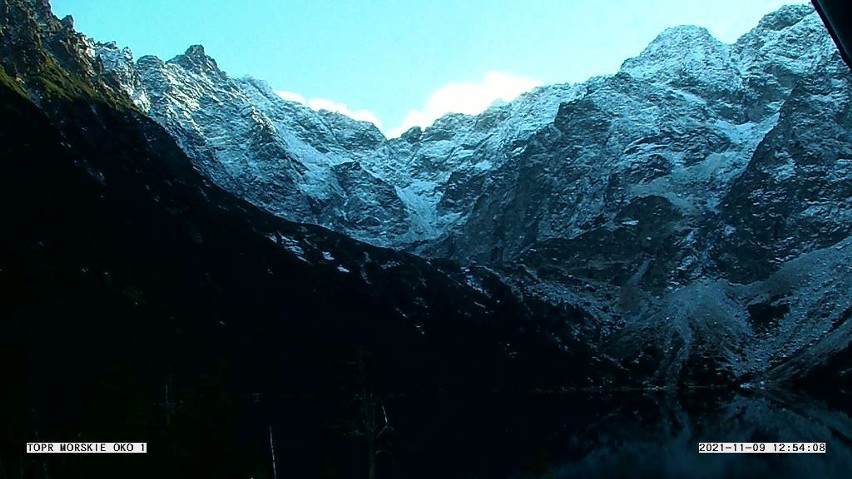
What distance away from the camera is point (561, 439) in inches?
4102

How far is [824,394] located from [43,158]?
20054 centimetres

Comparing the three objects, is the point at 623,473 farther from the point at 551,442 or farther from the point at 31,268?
the point at 31,268

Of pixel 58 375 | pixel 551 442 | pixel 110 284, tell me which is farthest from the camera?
pixel 110 284

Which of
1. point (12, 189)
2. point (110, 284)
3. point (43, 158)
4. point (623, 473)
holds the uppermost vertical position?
point (43, 158)

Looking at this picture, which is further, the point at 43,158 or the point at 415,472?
the point at 43,158

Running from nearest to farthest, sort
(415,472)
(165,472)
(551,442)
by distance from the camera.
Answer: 1. (165,472)
2. (415,472)
3. (551,442)

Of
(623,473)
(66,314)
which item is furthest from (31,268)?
(623,473)

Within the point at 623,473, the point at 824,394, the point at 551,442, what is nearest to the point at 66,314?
the point at 551,442

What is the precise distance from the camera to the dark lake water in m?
72.8

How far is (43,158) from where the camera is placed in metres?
195

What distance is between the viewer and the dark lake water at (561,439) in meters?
72.8

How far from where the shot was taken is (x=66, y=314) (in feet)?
496

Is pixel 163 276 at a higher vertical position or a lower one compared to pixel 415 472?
higher

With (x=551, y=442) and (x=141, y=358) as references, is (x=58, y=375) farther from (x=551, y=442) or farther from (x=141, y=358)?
(x=551, y=442)
